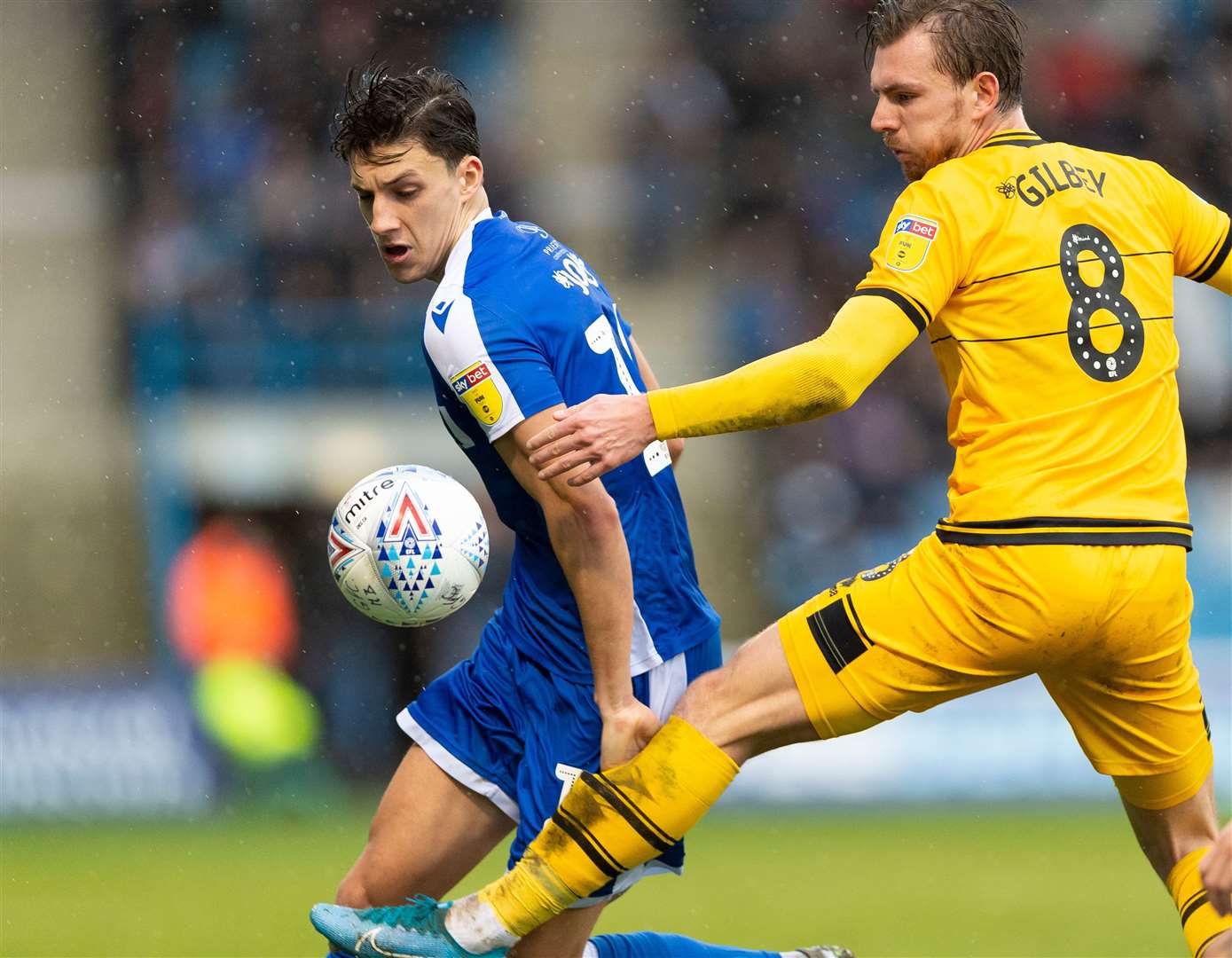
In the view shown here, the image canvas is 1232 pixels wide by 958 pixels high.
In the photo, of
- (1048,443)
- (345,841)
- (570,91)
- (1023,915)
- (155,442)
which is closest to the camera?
(1048,443)

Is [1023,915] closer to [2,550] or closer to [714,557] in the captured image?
[714,557]

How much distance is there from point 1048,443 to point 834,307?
873cm

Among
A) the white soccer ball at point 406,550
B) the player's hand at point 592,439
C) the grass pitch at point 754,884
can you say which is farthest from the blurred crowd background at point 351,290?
the player's hand at point 592,439

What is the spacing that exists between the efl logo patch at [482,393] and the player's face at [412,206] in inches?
15.4

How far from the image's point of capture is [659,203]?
1318 cm

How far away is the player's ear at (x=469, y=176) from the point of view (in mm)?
4176

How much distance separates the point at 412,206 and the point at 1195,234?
5.92ft

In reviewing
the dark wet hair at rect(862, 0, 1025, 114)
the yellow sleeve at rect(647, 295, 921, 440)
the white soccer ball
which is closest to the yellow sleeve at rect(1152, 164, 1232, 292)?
the dark wet hair at rect(862, 0, 1025, 114)

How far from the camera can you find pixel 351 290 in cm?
1203

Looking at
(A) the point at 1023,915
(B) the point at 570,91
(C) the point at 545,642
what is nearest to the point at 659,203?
(B) the point at 570,91

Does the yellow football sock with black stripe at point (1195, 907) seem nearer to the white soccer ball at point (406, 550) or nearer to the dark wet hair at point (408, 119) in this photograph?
the white soccer ball at point (406, 550)

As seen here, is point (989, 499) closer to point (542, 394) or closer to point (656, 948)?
point (542, 394)

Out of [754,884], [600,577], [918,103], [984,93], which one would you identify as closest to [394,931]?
[600,577]

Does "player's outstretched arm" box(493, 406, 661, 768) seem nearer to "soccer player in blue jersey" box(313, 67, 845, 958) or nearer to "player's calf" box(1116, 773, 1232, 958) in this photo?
"soccer player in blue jersey" box(313, 67, 845, 958)
